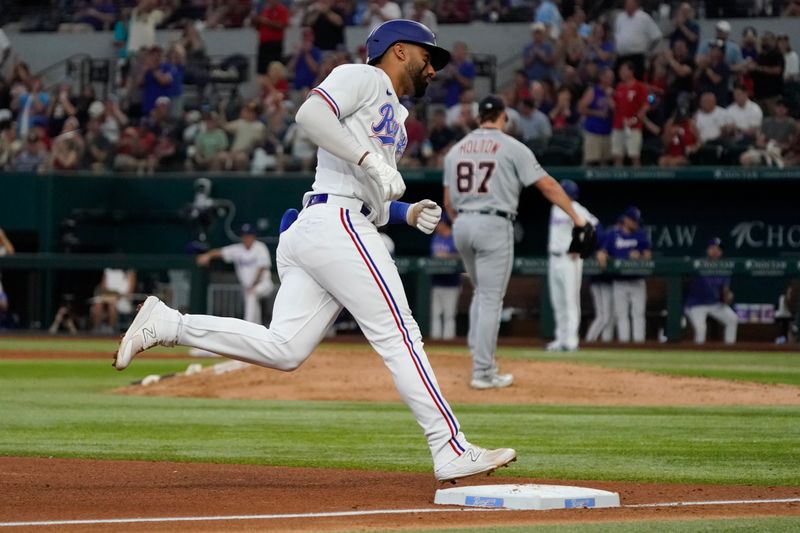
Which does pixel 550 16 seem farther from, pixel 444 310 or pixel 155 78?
pixel 155 78

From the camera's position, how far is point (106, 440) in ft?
27.9

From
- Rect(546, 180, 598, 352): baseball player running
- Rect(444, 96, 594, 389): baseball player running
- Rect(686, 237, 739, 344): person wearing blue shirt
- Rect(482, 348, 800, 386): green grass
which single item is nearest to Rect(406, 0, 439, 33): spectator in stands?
Rect(546, 180, 598, 352): baseball player running

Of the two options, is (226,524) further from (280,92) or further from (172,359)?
(280,92)

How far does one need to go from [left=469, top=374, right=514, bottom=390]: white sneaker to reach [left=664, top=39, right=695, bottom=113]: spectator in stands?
9.47 meters

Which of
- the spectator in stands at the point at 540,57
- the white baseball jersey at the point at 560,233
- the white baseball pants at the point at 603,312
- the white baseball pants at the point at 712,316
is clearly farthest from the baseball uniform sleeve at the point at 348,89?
the spectator in stands at the point at 540,57

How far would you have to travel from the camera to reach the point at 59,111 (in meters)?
24.8

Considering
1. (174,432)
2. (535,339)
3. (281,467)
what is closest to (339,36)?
(535,339)

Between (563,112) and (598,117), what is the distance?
82 cm

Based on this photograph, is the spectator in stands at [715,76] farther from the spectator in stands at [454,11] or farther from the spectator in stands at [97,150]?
the spectator in stands at [97,150]

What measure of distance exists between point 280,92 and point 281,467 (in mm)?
16539

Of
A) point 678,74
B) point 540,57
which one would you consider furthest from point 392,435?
point 540,57

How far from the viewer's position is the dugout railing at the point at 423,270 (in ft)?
65.1

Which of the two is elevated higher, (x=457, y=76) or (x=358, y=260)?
(x=457, y=76)

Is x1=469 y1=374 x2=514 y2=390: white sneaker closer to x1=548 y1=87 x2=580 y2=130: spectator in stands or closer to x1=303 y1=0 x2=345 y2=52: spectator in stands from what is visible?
x1=548 y1=87 x2=580 y2=130: spectator in stands
